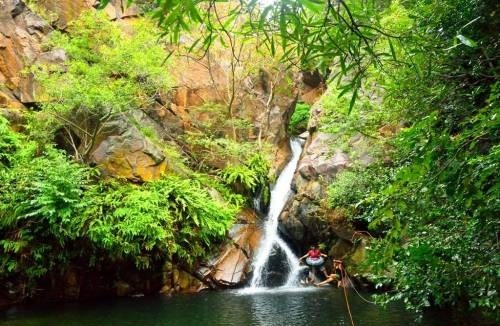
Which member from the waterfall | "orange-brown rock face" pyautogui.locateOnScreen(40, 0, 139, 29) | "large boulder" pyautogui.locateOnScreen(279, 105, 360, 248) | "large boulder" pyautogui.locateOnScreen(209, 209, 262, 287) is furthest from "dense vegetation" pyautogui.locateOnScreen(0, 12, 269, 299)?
"orange-brown rock face" pyautogui.locateOnScreen(40, 0, 139, 29)

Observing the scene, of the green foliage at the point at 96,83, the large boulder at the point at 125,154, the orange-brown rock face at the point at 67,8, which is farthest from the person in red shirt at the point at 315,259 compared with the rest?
the orange-brown rock face at the point at 67,8

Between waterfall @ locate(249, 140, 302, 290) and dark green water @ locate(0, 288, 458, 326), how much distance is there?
2.36m

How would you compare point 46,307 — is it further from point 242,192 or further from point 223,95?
point 223,95

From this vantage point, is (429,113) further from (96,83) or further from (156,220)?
(96,83)

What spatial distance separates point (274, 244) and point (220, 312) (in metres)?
6.14

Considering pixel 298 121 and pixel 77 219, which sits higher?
Answer: pixel 298 121

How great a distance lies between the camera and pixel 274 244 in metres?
16.2

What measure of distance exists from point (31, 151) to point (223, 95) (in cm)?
1025

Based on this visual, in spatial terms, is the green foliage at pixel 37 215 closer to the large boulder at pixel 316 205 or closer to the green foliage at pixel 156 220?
the green foliage at pixel 156 220

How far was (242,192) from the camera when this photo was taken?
59.1 feet

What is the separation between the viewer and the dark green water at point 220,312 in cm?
905

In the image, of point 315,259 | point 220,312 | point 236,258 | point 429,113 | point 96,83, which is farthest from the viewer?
point 236,258

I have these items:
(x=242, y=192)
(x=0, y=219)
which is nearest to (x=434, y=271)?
(x=0, y=219)

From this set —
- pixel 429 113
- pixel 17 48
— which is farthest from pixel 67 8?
pixel 429 113
